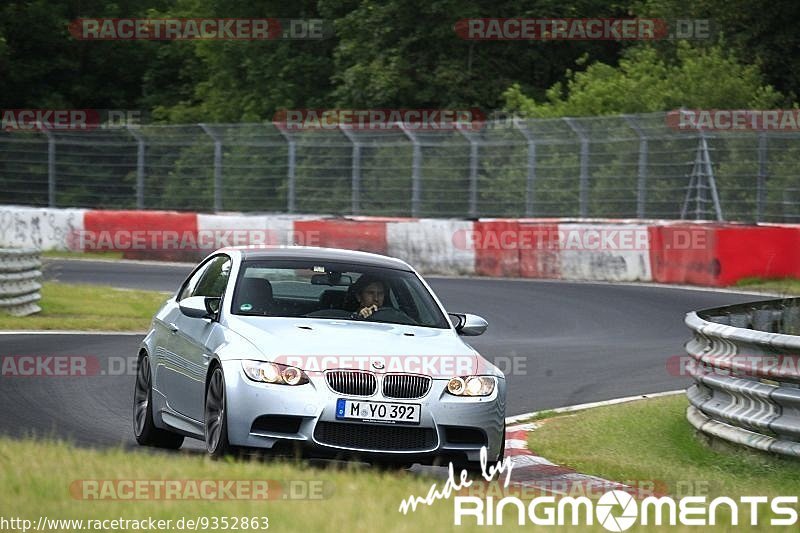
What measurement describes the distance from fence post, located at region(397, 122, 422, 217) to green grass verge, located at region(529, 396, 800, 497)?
17783 mm

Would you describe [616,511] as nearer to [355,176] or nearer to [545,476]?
[545,476]

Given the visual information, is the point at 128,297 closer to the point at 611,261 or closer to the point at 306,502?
the point at 611,261

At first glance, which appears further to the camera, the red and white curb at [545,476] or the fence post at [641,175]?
the fence post at [641,175]

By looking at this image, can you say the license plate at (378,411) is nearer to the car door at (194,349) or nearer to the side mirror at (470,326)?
the car door at (194,349)

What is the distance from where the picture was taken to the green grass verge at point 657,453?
919 centimetres

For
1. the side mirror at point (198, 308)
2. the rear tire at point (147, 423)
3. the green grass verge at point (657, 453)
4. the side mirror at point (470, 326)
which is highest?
the side mirror at point (198, 308)

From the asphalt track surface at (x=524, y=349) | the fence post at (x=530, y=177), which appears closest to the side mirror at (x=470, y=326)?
the asphalt track surface at (x=524, y=349)

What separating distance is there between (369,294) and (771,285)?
14521mm

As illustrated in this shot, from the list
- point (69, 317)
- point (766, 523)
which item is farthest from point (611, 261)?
point (766, 523)

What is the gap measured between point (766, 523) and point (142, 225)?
2685 centimetres

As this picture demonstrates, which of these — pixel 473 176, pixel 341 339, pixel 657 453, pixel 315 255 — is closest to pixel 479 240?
pixel 473 176

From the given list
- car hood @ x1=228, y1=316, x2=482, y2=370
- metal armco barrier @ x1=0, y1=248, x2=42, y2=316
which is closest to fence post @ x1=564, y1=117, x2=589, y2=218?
metal armco barrier @ x1=0, y1=248, x2=42, y2=316

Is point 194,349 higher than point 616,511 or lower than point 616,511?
higher

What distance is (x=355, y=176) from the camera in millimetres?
31562
